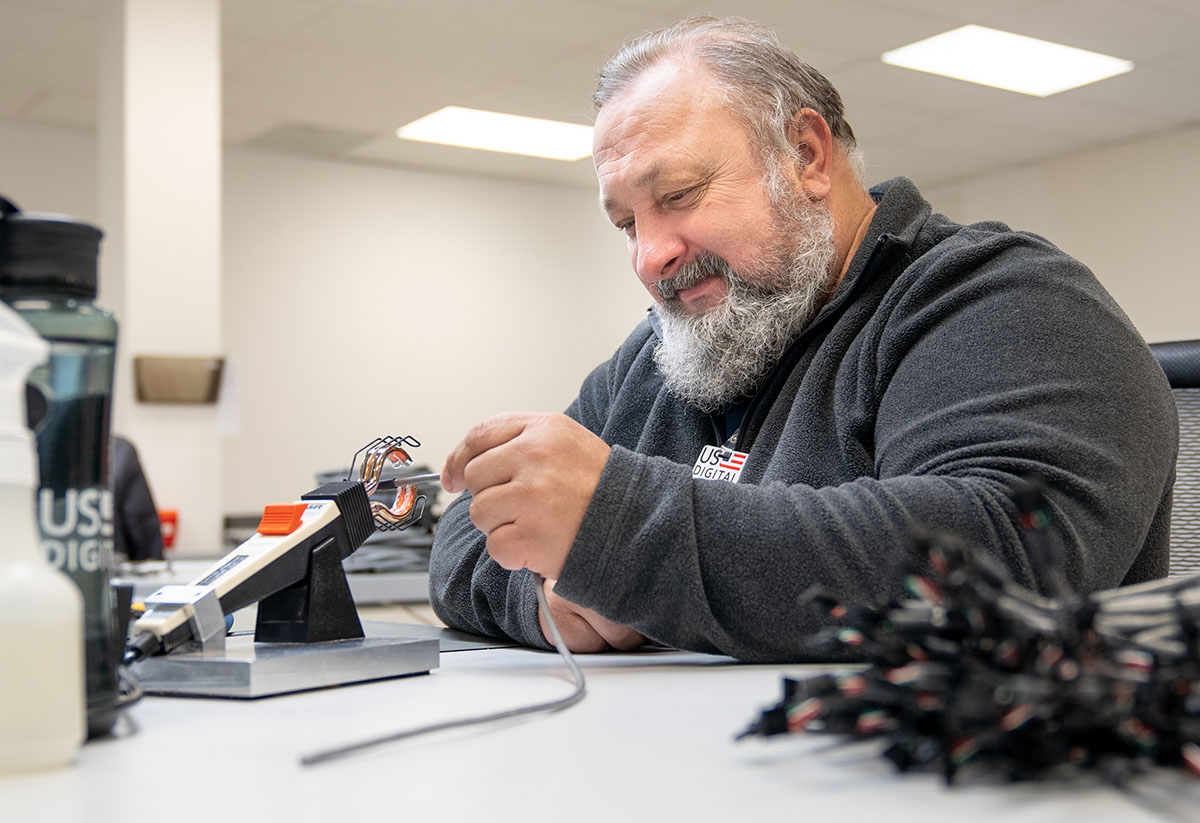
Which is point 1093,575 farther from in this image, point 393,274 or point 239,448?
point 393,274

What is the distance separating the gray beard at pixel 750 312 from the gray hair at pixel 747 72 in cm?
9

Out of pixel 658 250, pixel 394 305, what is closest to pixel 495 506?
pixel 658 250

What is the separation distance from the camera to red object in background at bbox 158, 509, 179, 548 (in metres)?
3.67

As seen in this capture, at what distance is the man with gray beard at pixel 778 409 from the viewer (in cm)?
79

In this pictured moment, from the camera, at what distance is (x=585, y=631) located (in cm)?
96

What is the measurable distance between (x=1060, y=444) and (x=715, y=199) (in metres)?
0.55

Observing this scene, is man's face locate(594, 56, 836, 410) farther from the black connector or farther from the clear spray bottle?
the clear spray bottle

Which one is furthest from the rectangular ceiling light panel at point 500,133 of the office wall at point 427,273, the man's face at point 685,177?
the man's face at point 685,177

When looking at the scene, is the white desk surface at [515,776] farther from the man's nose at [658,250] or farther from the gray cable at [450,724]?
the man's nose at [658,250]

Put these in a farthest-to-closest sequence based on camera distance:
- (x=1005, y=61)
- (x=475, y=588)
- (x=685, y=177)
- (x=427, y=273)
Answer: (x=427, y=273), (x=1005, y=61), (x=685, y=177), (x=475, y=588)

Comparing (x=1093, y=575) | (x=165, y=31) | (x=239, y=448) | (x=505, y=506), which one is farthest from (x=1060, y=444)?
(x=239, y=448)

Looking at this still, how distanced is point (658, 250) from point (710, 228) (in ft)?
0.20

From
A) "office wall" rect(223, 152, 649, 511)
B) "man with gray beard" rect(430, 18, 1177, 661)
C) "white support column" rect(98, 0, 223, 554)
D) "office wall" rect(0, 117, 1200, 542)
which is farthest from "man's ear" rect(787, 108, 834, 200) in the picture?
"office wall" rect(0, 117, 1200, 542)

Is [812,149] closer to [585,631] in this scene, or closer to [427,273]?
[585,631]
